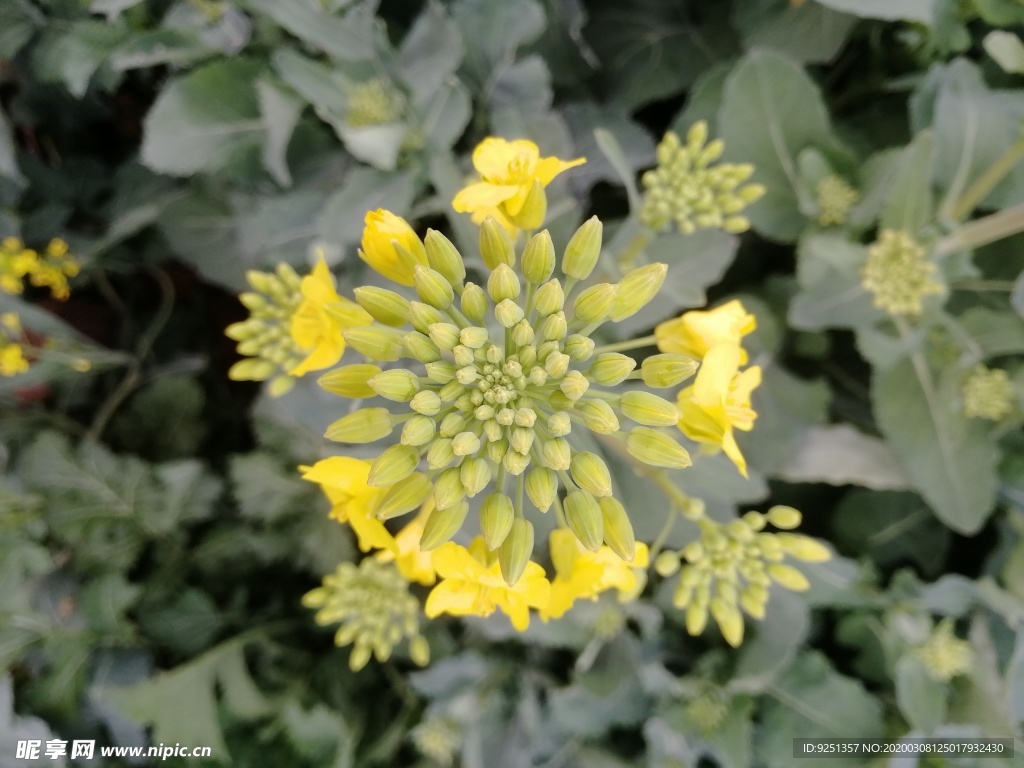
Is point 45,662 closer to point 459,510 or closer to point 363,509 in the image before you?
point 363,509

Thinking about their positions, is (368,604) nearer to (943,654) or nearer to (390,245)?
(390,245)

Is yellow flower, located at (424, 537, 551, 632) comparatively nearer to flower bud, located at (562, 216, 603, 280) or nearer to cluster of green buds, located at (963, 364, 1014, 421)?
flower bud, located at (562, 216, 603, 280)

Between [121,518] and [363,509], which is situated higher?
[363,509]

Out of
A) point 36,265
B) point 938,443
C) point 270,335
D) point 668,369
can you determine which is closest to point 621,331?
point 668,369

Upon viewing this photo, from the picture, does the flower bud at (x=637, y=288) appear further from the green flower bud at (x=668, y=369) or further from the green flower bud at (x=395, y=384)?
the green flower bud at (x=395, y=384)

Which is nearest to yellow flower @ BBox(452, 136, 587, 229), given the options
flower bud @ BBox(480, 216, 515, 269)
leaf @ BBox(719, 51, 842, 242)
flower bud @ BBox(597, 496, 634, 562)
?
flower bud @ BBox(480, 216, 515, 269)

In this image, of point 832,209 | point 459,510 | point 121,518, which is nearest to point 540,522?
point 459,510

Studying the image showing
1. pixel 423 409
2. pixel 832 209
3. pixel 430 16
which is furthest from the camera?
pixel 832 209

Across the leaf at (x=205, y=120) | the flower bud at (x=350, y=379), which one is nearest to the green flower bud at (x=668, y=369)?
the flower bud at (x=350, y=379)
